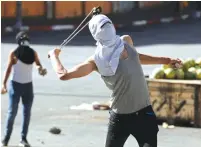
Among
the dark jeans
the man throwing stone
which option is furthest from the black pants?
the dark jeans

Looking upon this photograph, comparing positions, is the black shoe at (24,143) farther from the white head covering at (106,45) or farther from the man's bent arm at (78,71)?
the white head covering at (106,45)

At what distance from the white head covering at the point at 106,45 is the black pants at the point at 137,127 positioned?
419mm

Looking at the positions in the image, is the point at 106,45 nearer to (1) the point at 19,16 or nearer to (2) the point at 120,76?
(2) the point at 120,76

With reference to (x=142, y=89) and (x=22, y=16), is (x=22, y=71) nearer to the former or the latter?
(x=142, y=89)

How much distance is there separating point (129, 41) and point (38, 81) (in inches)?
363

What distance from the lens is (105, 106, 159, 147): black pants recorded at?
544 centimetres

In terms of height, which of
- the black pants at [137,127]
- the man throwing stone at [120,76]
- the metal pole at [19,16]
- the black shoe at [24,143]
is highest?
the man throwing stone at [120,76]

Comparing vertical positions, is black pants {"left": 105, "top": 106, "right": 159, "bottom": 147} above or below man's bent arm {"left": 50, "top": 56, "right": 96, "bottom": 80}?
below

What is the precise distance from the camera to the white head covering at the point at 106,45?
532cm

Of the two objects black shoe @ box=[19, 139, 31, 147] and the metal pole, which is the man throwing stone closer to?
black shoe @ box=[19, 139, 31, 147]

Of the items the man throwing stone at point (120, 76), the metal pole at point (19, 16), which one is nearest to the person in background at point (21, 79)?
the man throwing stone at point (120, 76)

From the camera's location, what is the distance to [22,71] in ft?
28.2

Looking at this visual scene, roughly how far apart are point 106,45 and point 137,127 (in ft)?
2.46

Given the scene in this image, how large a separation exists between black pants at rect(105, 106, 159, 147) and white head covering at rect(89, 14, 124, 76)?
419 millimetres
